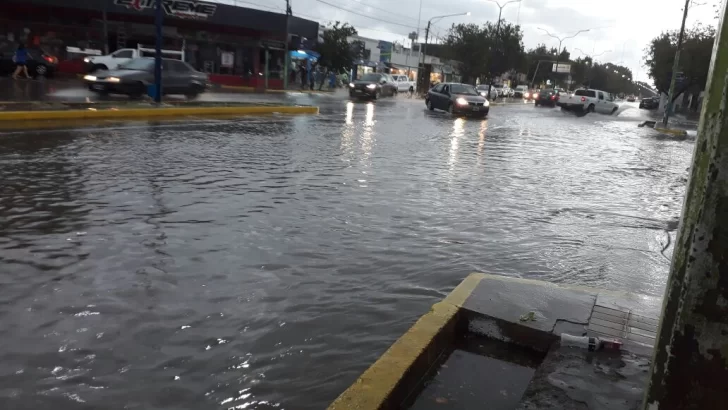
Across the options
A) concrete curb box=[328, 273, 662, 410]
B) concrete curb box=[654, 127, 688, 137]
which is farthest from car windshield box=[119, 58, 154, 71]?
concrete curb box=[654, 127, 688, 137]

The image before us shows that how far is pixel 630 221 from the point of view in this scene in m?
8.20

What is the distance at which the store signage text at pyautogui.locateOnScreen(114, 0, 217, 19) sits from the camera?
3525cm

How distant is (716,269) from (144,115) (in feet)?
57.2

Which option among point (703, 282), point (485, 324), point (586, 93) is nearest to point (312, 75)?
point (586, 93)

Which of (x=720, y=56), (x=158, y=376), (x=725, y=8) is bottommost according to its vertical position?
(x=158, y=376)

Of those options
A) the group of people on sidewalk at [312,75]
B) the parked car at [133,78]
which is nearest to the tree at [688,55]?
the group of people on sidewalk at [312,75]

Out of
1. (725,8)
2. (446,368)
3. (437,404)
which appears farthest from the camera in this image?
(446,368)

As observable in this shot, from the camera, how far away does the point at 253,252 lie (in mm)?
5707

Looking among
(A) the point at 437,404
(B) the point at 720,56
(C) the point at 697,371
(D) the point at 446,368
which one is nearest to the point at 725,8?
(B) the point at 720,56

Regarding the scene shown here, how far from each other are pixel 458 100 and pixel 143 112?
14.9m

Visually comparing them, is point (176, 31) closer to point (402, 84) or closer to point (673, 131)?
point (402, 84)

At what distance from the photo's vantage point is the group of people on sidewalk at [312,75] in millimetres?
44375

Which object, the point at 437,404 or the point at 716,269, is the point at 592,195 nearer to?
the point at 437,404

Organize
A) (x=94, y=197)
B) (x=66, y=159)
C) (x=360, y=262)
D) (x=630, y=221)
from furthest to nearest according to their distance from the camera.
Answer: (x=66, y=159) < (x=630, y=221) < (x=94, y=197) < (x=360, y=262)
